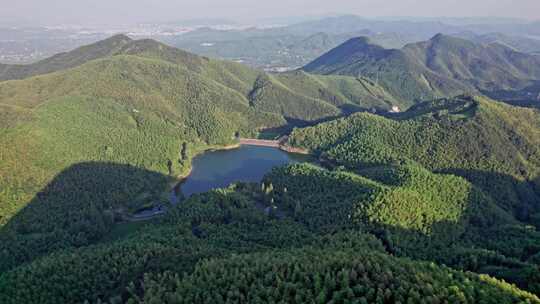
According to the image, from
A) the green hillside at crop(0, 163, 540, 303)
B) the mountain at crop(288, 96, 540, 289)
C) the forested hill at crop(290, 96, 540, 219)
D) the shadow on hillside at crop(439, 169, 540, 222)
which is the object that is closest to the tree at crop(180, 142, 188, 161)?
the mountain at crop(288, 96, 540, 289)

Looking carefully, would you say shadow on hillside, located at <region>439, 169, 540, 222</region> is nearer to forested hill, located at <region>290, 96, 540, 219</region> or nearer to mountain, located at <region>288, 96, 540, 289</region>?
forested hill, located at <region>290, 96, 540, 219</region>

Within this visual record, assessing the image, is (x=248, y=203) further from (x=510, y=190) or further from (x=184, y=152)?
(x=510, y=190)

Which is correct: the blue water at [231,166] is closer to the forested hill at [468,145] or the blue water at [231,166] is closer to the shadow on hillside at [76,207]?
the shadow on hillside at [76,207]

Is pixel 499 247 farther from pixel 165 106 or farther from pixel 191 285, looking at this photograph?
pixel 165 106

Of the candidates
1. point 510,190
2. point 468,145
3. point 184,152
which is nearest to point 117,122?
point 184,152

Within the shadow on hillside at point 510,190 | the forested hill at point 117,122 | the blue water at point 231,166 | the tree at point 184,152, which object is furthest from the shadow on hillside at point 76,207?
the shadow on hillside at point 510,190

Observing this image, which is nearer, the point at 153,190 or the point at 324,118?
the point at 153,190

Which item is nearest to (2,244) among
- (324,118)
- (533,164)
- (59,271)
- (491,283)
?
(59,271)
